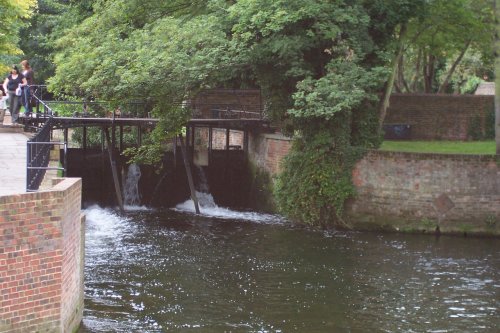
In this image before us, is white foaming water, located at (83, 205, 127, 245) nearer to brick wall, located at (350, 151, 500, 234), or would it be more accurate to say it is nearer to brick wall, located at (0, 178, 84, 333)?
brick wall, located at (350, 151, 500, 234)

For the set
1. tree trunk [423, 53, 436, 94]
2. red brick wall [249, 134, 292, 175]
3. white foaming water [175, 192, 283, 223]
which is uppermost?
tree trunk [423, 53, 436, 94]

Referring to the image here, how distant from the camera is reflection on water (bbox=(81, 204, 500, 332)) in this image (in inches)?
555

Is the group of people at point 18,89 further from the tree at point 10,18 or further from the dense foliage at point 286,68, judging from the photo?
the tree at point 10,18

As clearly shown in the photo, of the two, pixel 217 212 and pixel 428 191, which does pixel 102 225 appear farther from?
pixel 428 191

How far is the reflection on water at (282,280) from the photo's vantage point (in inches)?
555

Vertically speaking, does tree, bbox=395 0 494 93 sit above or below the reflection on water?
above

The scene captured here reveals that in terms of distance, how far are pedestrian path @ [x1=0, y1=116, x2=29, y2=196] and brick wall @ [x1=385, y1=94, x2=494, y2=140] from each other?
19160 millimetres

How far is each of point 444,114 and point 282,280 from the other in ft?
70.3

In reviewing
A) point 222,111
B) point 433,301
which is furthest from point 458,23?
point 433,301

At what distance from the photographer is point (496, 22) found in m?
25.1

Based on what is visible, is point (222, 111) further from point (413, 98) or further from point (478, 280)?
point (478, 280)

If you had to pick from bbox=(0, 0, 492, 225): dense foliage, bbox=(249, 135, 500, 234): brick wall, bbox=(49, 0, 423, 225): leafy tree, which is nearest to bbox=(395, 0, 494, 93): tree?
bbox=(0, 0, 492, 225): dense foliage

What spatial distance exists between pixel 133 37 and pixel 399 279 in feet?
40.5

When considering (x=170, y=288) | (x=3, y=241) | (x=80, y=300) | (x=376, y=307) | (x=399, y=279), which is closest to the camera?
(x=3, y=241)
